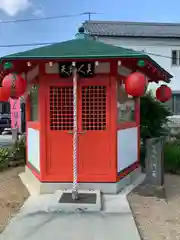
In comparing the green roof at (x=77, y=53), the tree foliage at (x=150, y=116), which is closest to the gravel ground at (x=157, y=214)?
the green roof at (x=77, y=53)

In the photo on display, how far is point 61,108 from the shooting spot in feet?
18.7

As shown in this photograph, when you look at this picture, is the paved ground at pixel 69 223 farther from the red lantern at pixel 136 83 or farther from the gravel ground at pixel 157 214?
the red lantern at pixel 136 83

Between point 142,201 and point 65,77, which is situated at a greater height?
point 65,77

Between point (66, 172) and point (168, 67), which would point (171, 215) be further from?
point (168, 67)

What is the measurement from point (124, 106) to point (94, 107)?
0.84 meters

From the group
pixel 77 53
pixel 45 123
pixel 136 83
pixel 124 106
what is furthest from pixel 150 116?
pixel 77 53

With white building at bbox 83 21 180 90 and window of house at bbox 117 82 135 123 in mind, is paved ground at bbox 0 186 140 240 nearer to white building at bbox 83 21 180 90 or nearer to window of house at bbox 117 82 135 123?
window of house at bbox 117 82 135 123

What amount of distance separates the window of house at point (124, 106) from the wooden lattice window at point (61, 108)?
942 mm

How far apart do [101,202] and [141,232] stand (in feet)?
3.83

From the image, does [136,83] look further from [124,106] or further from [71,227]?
[71,227]

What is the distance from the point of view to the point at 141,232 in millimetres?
3955

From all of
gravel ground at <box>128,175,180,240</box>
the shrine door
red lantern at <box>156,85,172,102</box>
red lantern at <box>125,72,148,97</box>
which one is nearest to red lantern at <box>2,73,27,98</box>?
the shrine door

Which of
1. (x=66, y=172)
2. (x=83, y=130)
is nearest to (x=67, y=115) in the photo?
(x=83, y=130)

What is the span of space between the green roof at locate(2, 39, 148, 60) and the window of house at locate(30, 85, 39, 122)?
0.99 metres
